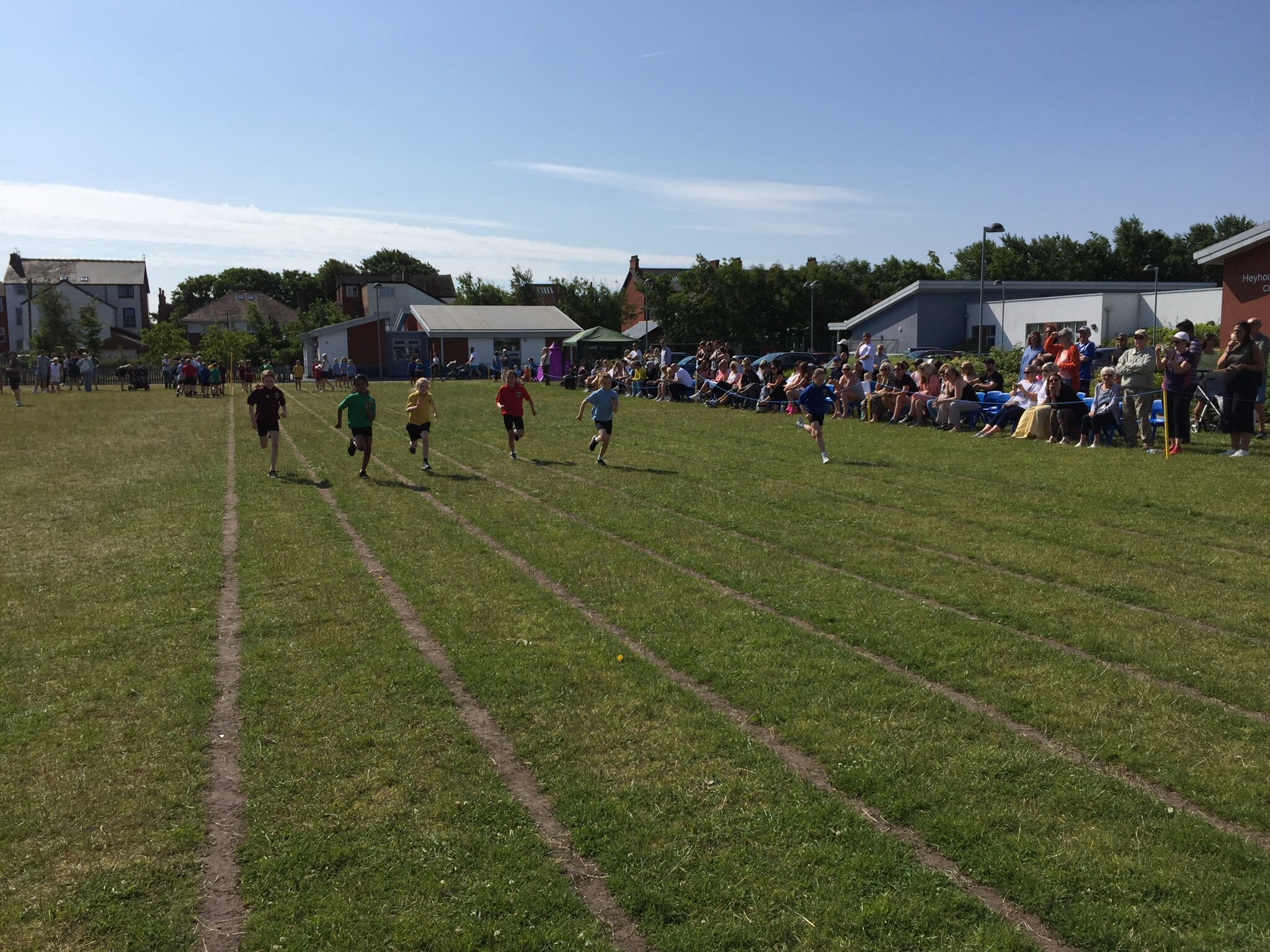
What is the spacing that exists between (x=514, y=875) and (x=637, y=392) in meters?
31.5

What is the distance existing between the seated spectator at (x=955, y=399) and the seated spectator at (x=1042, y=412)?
175 cm

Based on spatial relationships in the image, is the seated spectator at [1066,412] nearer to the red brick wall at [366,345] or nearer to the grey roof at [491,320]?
the grey roof at [491,320]

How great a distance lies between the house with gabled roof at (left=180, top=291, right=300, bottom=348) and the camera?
107875 millimetres

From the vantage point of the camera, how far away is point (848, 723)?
18.9ft

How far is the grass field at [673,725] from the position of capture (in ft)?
13.4

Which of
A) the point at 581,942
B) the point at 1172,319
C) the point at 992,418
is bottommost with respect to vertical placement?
the point at 581,942

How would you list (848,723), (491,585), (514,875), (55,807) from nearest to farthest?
(514,875), (55,807), (848,723), (491,585)

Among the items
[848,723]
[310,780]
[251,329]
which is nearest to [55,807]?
[310,780]

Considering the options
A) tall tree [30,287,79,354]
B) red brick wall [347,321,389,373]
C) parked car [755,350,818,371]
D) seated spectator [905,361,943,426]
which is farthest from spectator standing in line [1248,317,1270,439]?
tall tree [30,287,79,354]

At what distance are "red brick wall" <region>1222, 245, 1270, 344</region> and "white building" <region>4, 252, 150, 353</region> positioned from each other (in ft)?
315

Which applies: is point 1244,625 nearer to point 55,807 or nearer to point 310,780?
point 310,780

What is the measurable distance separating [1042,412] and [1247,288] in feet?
30.7

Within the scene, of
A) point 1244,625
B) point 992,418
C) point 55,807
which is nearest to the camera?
point 55,807

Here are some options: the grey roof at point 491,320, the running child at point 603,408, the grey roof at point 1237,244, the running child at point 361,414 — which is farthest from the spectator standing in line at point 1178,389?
the grey roof at point 491,320
